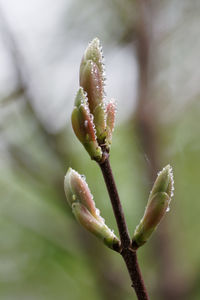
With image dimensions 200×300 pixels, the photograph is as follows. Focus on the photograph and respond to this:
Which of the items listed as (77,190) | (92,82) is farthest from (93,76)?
(77,190)

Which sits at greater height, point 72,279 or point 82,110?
point 72,279

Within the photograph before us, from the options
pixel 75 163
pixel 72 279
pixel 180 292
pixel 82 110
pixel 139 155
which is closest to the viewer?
pixel 82 110

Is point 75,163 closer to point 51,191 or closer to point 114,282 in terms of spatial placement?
point 51,191

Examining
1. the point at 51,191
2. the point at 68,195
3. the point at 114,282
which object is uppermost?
the point at 51,191

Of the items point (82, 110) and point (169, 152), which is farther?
point (169, 152)

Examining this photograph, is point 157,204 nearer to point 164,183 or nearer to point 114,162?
point 164,183

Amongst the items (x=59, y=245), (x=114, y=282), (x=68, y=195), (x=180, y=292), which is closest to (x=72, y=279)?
(x=59, y=245)

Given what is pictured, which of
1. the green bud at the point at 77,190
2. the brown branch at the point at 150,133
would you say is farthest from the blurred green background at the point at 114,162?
the green bud at the point at 77,190
